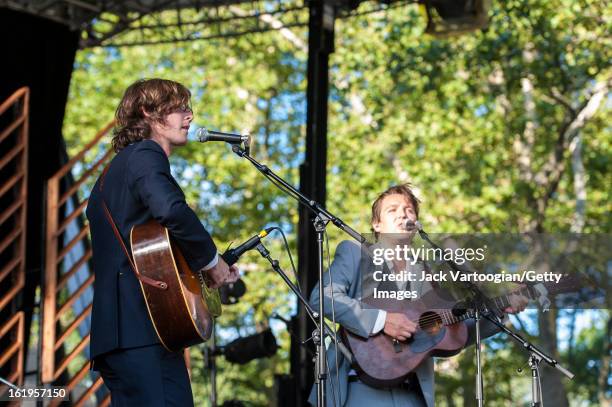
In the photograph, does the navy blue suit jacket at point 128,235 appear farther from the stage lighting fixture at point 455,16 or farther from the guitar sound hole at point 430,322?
the stage lighting fixture at point 455,16

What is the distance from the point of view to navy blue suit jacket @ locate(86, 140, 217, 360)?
3211 mm

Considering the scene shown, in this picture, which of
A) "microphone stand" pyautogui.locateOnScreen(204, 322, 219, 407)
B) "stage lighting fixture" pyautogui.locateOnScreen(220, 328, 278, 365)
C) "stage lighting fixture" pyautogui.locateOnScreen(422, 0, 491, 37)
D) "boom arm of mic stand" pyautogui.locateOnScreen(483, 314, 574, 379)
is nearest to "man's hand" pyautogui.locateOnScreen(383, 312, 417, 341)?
"boom arm of mic stand" pyautogui.locateOnScreen(483, 314, 574, 379)

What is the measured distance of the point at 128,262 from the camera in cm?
328

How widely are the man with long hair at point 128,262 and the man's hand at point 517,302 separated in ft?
3.66

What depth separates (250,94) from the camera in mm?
19297

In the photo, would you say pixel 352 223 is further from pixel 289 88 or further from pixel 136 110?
pixel 136 110

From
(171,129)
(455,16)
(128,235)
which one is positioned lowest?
(128,235)

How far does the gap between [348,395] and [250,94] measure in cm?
1560

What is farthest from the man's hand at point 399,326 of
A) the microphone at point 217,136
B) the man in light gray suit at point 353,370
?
the microphone at point 217,136

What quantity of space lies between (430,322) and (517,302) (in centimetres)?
39

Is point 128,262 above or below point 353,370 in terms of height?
above

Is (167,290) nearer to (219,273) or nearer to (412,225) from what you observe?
(219,273)

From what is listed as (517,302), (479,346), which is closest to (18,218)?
(479,346)

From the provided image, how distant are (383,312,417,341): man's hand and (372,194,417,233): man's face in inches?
16.7
